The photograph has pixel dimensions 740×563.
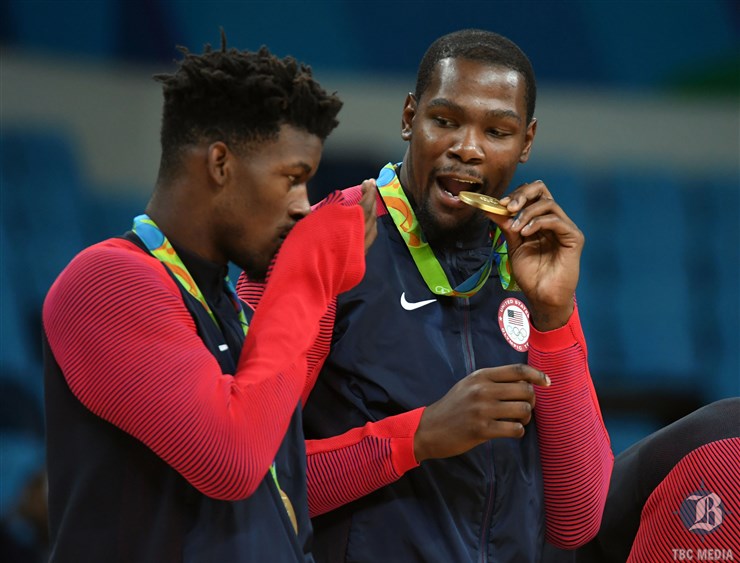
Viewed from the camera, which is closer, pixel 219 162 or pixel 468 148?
pixel 219 162

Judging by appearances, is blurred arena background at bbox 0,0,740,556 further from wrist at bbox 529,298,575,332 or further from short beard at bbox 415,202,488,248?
wrist at bbox 529,298,575,332

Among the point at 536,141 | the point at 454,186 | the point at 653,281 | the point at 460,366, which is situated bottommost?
the point at 653,281

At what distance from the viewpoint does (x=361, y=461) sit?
5.93 ft

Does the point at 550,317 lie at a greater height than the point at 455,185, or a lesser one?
lesser

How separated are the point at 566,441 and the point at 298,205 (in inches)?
26.9

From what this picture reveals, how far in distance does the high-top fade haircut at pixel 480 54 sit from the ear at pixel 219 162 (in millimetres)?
646

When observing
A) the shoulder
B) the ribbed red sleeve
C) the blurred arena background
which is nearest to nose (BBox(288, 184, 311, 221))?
the shoulder

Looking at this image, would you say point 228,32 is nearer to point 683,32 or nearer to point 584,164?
point 584,164

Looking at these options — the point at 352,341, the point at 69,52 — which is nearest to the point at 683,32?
the point at 69,52

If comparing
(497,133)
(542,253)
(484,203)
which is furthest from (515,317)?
(497,133)

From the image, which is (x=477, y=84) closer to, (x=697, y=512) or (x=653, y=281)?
(x=697, y=512)

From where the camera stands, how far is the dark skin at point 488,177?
6.43 feet

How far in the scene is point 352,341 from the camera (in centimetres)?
190

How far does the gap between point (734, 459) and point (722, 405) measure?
0.14 meters
